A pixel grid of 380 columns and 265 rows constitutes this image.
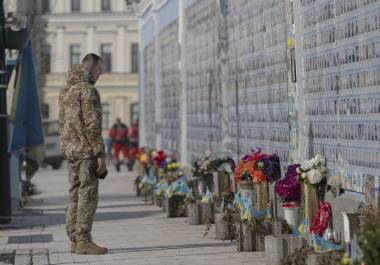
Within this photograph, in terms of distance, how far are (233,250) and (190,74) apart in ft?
31.6

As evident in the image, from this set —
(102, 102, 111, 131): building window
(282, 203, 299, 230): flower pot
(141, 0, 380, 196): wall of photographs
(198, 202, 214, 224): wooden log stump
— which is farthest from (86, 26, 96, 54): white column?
(282, 203, 299, 230): flower pot

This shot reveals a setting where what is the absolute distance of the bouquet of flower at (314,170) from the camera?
12.6 m

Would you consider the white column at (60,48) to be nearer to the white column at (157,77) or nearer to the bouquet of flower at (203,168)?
the white column at (157,77)

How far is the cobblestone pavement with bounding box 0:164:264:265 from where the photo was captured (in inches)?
526

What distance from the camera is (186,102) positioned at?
78.7 ft

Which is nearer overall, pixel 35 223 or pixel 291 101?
pixel 291 101

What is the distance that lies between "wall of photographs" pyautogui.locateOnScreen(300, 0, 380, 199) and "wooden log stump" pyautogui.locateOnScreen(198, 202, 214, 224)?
156 inches

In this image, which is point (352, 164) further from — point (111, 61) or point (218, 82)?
point (111, 61)

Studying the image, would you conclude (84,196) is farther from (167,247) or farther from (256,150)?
(256,150)

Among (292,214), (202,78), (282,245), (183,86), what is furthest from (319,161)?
(183,86)

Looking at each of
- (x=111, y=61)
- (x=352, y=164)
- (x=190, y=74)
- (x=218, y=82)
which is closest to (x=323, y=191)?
(x=352, y=164)

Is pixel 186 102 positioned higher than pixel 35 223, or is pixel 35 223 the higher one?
pixel 186 102

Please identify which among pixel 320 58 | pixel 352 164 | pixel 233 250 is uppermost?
pixel 320 58

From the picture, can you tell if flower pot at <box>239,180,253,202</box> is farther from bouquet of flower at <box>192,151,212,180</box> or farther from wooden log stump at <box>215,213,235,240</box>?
bouquet of flower at <box>192,151,212,180</box>
